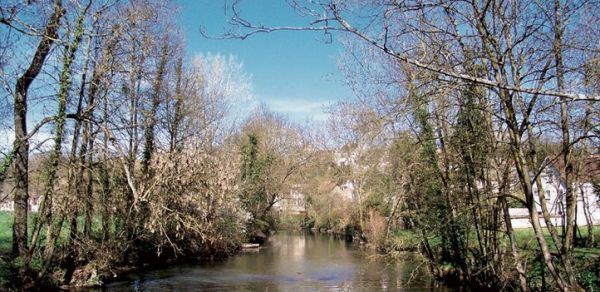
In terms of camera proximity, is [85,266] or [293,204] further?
[293,204]

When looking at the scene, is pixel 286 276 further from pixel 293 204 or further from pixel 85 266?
pixel 293 204

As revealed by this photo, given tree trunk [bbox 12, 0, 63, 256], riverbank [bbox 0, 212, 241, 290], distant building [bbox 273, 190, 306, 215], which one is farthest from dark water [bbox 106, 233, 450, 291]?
distant building [bbox 273, 190, 306, 215]

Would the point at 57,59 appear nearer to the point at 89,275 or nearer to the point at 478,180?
the point at 89,275

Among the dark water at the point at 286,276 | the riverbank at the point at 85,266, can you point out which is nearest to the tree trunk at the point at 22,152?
the riverbank at the point at 85,266

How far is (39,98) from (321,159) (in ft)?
95.9

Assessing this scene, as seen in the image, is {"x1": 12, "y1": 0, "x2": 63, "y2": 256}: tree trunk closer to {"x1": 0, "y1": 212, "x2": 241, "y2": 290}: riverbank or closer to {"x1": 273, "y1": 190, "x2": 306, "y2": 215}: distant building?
{"x1": 0, "y1": 212, "x2": 241, "y2": 290}: riverbank

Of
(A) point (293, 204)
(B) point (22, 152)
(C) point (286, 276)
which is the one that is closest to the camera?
(B) point (22, 152)

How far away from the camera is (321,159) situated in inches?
1631

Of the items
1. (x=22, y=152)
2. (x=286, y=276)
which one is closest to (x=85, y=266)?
(x=22, y=152)

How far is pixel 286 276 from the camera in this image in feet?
57.8

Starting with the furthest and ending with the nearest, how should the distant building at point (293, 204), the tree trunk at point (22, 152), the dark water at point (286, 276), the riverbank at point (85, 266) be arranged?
the distant building at point (293, 204)
the dark water at point (286, 276)
the tree trunk at point (22, 152)
the riverbank at point (85, 266)

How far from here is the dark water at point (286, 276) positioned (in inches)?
593

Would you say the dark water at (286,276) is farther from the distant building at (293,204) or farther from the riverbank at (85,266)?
the distant building at (293,204)

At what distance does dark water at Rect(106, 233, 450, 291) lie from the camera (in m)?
15.1
